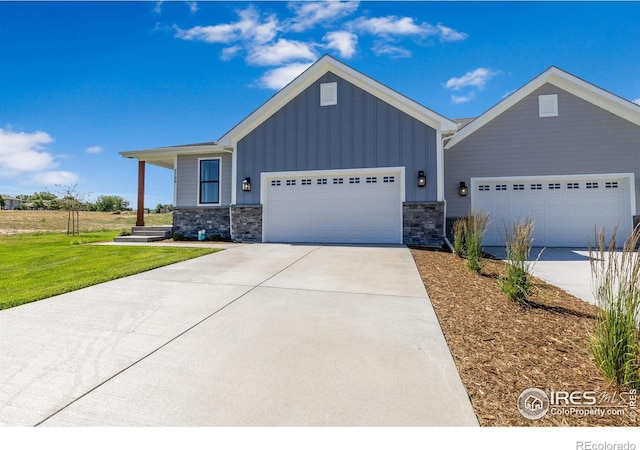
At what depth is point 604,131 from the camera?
31.8ft

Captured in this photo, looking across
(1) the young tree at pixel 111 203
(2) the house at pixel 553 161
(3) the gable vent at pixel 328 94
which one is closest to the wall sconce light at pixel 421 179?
(2) the house at pixel 553 161

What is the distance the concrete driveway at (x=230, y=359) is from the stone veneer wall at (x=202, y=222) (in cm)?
677

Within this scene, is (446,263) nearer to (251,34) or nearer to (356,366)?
(356,366)

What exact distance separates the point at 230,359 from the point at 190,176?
1088cm

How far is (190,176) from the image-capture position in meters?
11.9

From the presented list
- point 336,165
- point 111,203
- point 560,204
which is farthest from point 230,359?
point 111,203

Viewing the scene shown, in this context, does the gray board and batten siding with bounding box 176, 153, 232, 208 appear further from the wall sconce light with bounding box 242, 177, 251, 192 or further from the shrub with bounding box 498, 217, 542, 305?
the shrub with bounding box 498, 217, 542, 305

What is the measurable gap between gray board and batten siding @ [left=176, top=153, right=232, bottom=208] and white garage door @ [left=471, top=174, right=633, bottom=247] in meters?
9.33

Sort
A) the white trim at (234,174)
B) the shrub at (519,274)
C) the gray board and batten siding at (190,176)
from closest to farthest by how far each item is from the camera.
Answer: the shrub at (519,274)
the white trim at (234,174)
the gray board and batten siding at (190,176)

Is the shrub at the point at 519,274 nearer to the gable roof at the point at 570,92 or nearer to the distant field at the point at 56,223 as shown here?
the gable roof at the point at 570,92

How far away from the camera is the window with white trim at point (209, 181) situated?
11648 millimetres

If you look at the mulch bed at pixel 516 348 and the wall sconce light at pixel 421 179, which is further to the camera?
the wall sconce light at pixel 421 179

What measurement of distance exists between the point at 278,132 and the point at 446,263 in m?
7.13

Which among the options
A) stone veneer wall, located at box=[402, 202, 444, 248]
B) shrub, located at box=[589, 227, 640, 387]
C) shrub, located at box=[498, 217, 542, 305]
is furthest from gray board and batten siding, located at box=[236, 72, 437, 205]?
shrub, located at box=[589, 227, 640, 387]
